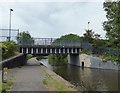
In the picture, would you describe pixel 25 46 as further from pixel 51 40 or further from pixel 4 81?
pixel 4 81

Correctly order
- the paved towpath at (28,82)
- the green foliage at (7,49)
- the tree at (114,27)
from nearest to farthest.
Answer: the tree at (114,27) < the paved towpath at (28,82) < the green foliage at (7,49)

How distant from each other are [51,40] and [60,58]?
48.3 metres

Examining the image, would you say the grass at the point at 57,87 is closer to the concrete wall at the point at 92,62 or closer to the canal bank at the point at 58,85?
the canal bank at the point at 58,85

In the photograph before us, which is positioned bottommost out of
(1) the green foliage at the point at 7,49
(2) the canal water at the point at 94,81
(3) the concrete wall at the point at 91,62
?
(2) the canal water at the point at 94,81

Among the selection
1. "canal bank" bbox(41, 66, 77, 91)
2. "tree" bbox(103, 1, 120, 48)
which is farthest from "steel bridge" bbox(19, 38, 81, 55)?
"tree" bbox(103, 1, 120, 48)

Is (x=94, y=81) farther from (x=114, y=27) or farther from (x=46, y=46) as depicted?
(x=46, y=46)

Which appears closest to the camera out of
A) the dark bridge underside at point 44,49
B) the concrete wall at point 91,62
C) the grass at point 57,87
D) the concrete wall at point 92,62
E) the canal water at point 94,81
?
the grass at point 57,87

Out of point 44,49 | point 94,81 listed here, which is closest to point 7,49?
point 94,81

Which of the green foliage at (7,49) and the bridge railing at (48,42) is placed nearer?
the green foliage at (7,49)

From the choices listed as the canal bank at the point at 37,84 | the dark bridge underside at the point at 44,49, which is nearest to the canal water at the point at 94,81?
the canal bank at the point at 37,84

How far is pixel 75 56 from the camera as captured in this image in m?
92.3

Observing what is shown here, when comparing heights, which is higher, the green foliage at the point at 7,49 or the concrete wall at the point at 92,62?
the green foliage at the point at 7,49

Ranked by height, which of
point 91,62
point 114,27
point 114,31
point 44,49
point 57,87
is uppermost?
point 114,27

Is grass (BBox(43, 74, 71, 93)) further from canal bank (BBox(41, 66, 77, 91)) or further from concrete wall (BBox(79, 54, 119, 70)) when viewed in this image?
concrete wall (BBox(79, 54, 119, 70))
